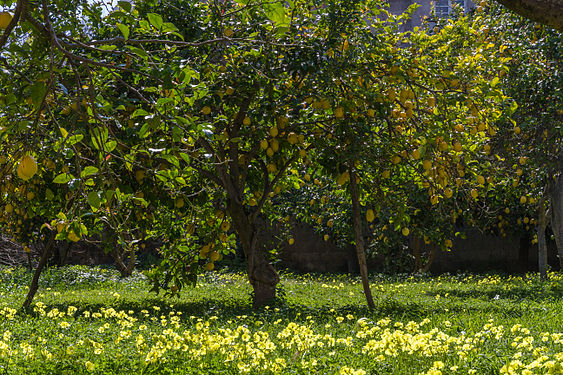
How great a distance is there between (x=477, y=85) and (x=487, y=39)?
4671mm

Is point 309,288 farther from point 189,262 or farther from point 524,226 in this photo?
point 524,226

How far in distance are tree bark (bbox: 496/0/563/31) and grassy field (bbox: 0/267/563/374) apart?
1604 millimetres

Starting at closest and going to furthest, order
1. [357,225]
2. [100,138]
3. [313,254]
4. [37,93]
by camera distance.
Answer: [37,93] → [100,138] → [357,225] → [313,254]

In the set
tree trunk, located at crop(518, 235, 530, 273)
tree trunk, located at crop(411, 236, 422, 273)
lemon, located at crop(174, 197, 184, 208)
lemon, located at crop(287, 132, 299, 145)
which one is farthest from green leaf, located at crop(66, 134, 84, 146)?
tree trunk, located at crop(518, 235, 530, 273)

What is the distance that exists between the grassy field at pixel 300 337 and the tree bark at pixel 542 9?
63.2 inches

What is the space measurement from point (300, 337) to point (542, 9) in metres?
2.65

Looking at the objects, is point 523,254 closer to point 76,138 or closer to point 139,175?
point 139,175

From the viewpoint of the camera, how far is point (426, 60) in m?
5.61

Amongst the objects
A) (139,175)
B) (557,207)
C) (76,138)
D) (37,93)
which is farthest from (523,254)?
(37,93)

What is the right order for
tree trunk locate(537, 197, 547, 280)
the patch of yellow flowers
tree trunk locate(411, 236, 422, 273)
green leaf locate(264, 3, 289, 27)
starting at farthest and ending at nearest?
tree trunk locate(411, 236, 422, 273) < tree trunk locate(537, 197, 547, 280) < the patch of yellow flowers < green leaf locate(264, 3, 289, 27)

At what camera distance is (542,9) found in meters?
2.28

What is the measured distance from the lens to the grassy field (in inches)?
141

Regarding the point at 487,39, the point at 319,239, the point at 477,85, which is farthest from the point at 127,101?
the point at 319,239

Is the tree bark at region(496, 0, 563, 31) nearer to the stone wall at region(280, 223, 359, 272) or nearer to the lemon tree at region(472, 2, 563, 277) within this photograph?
the lemon tree at region(472, 2, 563, 277)
